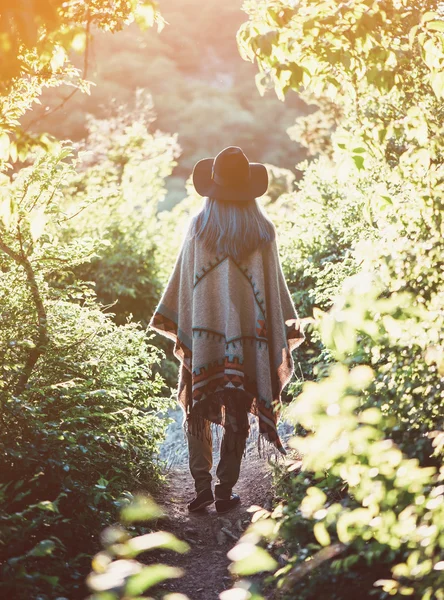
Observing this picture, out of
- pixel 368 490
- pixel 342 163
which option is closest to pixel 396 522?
pixel 368 490

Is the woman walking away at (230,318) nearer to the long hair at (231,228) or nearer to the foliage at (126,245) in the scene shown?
the long hair at (231,228)

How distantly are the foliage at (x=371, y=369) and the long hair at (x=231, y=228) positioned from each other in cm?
109

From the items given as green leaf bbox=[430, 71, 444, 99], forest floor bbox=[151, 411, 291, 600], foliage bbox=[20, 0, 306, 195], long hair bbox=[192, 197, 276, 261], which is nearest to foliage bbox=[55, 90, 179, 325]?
forest floor bbox=[151, 411, 291, 600]

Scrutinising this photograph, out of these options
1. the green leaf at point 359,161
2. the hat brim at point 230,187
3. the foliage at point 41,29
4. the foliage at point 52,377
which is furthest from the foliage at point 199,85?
the green leaf at point 359,161

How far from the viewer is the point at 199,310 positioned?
158 inches

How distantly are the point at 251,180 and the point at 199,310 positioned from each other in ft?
3.02

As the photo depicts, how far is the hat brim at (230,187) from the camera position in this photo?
4023mm

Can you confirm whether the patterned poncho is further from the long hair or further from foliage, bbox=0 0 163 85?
foliage, bbox=0 0 163 85

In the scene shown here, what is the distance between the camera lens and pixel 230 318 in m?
3.95

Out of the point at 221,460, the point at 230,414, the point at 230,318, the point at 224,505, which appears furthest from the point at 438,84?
the point at 224,505

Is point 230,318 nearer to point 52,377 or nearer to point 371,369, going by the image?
point 52,377

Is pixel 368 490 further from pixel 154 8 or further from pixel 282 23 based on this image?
pixel 154 8

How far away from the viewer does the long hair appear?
3.96 m

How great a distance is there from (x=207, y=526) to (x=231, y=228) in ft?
6.21
